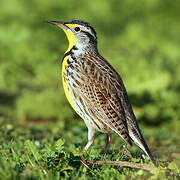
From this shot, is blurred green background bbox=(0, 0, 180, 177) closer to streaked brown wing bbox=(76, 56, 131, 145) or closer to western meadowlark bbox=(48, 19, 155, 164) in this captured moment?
western meadowlark bbox=(48, 19, 155, 164)

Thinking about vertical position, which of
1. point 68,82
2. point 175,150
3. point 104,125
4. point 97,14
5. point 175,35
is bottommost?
point 175,150

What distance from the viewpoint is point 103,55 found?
11258mm

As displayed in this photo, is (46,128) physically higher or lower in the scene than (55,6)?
lower

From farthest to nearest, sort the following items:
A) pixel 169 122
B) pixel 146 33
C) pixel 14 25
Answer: pixel 146 33 < pixel 14 25 < pixel 169 122

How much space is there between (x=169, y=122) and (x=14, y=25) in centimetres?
517

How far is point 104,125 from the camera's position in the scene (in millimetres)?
5098

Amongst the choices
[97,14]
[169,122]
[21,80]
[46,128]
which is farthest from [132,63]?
[97,14]

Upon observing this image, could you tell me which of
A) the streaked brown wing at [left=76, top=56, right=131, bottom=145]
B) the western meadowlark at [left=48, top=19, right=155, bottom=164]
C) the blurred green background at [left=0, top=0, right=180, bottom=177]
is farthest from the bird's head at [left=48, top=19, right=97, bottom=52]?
the blurred green background at [left=0, top=0, right=180, bottom=177]

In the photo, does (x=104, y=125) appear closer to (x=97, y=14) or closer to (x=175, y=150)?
(x=175, y=150)

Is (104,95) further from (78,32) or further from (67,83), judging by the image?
(78,32)

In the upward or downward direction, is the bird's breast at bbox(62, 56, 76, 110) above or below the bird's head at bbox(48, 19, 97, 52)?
below

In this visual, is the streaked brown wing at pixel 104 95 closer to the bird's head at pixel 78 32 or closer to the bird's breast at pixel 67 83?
the bird's breast at pixel 67 83

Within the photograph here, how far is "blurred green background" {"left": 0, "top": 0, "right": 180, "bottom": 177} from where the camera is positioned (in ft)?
29.5

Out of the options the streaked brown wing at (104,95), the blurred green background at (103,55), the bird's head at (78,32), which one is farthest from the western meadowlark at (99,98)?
the blurred green background at (103,55)
